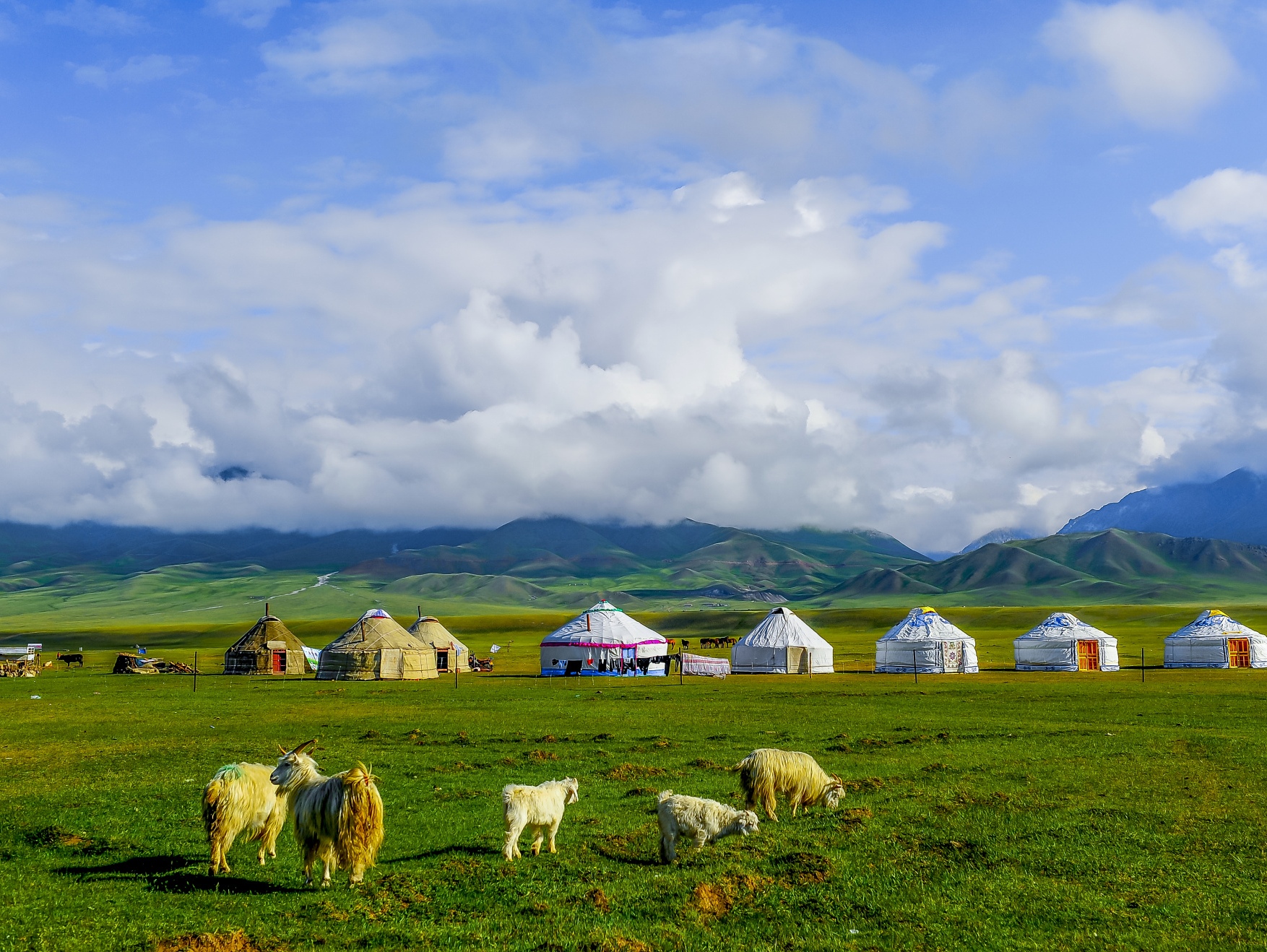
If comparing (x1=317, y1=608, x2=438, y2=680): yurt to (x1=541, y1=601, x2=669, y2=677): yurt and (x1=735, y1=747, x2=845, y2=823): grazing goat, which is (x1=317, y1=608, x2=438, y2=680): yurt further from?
(x1=735, y1=747, x2=845, y2=823): grazing goat

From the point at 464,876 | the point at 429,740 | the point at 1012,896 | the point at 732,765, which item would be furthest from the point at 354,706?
the point at 1012,896

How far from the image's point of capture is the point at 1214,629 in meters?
75.6

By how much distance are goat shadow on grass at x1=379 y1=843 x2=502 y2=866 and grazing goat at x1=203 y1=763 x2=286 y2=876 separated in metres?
1.71

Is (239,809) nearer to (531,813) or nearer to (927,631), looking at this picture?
(531,813)

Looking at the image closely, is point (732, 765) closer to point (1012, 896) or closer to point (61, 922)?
point (1012, 896)

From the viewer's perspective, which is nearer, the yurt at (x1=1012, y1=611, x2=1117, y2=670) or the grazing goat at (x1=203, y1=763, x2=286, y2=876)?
the grazing goat at (x1=203, y1=763, x2=286, y2=876)

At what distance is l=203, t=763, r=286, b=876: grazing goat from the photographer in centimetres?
1302

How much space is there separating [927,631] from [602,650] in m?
24.0

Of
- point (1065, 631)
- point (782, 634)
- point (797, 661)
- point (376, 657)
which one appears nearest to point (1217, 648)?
point (1065, 631)

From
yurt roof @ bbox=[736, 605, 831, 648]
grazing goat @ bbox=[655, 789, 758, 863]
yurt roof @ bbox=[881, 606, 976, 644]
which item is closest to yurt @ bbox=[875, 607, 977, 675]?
yurt roof @ bbox=[881, 606, 976, 644]

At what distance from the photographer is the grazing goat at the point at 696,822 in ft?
44.5

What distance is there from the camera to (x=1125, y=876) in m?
13.2

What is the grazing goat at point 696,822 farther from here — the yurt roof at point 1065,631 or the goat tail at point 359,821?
the yurt roof at point 1065,631

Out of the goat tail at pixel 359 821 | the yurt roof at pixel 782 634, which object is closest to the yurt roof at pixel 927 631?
the yurt roof at pixel 782 634
